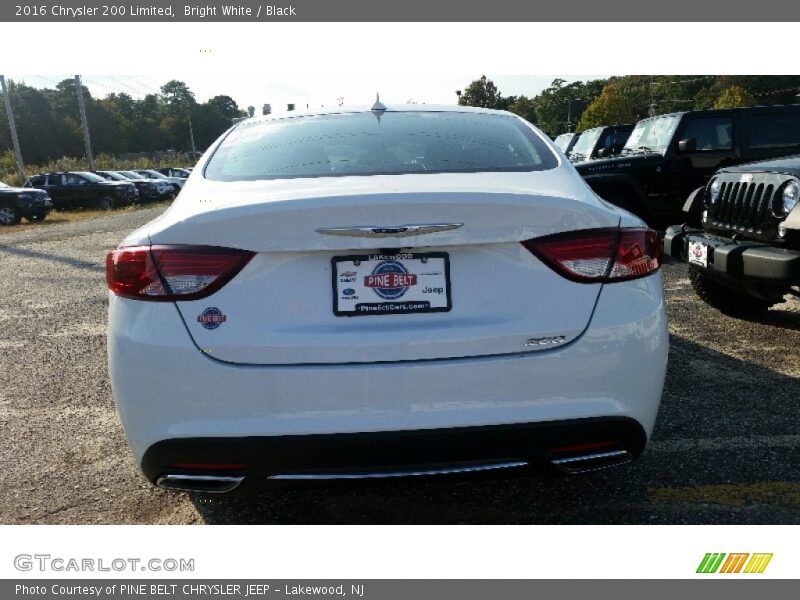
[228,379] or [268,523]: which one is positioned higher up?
[228,379]

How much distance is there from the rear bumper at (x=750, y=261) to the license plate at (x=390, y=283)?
290cm

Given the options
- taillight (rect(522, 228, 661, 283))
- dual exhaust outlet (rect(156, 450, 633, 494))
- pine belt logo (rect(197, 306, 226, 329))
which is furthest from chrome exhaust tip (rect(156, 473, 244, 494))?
taillight (rect(522, 228, 661, 283))

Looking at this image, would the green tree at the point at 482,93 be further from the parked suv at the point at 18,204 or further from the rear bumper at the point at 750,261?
the rear bumper at the point at 750,261

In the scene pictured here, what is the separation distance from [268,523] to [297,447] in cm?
81

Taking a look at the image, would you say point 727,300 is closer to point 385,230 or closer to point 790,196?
point 790,196

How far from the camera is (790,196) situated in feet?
15.1

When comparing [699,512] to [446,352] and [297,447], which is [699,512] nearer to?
[446,352]

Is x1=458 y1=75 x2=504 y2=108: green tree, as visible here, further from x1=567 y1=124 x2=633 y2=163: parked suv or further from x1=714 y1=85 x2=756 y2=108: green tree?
x1=567 y1=124 x2=633 y2=163: parked suv

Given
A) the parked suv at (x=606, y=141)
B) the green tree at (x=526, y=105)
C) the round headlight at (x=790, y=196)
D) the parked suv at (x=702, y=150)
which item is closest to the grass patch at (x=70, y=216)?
the parked suv at (x=606, y=141)

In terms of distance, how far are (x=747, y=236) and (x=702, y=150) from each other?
5603 millimetres

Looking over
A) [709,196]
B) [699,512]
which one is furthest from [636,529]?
[709,196]

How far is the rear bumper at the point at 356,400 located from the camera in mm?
2221

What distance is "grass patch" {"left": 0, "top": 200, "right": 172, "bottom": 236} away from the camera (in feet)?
67.6

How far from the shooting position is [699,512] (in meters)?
2.80
